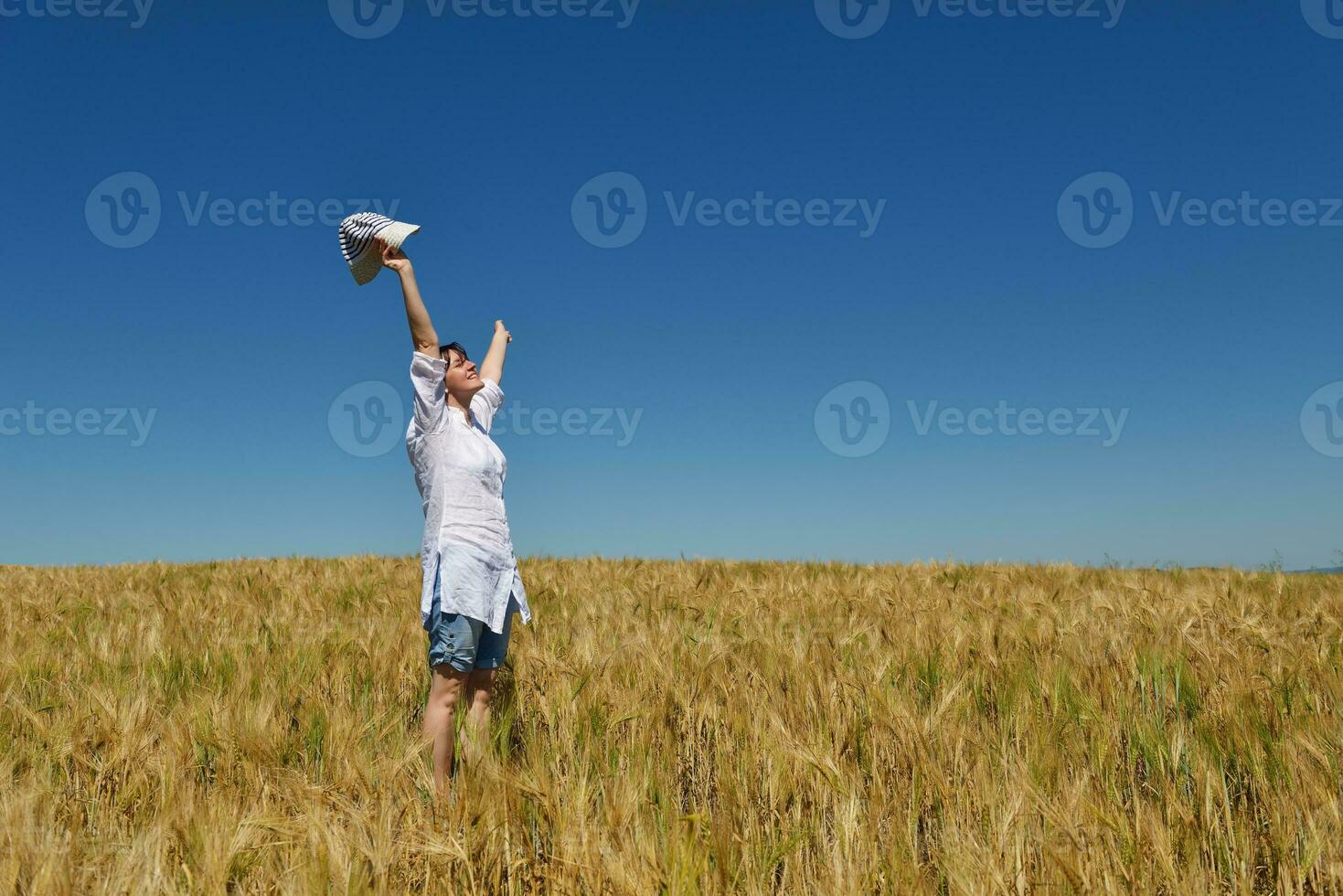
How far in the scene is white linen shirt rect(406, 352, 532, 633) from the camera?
3.06 m

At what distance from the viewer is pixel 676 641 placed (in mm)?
4359

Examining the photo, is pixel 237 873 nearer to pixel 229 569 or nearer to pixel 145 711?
pixel 145 711

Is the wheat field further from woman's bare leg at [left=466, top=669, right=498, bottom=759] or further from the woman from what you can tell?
the woman

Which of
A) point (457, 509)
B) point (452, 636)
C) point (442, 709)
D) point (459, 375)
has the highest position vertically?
point (459, 375)

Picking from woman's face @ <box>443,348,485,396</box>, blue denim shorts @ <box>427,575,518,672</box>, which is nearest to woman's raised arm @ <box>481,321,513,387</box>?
woman's face @ <box>443,348,485,396</box>

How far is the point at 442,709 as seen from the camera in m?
3.05

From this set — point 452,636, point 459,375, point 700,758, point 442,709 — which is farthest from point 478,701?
point 459,375

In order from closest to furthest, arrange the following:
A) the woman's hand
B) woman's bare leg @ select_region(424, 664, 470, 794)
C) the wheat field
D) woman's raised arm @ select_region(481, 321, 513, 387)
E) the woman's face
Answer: the wheat field
woman's bare leg @ select_region(424, 664, 470, 794)
the woman's hand
the woman's face
woman's raised arm @ select_region(481, 321, 513, 387)

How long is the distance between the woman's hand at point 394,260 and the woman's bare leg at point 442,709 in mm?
1604

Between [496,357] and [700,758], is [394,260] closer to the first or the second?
[496,357]

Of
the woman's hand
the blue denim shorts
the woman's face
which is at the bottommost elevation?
the blue denim shorts

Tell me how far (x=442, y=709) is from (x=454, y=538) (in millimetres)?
674

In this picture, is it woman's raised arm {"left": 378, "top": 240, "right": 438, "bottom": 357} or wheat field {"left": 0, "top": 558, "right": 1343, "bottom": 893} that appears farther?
woman's raised arm {"left": 378, "top": 240, "right": 438, "bottom": 357}

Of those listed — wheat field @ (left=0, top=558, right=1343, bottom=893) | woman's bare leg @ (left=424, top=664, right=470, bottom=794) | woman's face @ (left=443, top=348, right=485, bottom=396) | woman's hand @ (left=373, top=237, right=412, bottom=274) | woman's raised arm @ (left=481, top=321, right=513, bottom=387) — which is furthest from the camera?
woman's raised arm @ (left=481, top=321, right=513, bottom=387)
